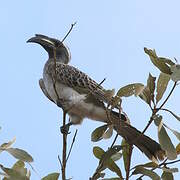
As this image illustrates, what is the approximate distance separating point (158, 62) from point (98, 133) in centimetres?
74

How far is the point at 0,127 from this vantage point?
2852 millimetres

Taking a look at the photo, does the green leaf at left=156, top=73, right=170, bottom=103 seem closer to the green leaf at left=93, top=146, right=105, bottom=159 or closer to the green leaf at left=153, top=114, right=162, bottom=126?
the green leaf at left=153, top=114, right=162, bottom=126

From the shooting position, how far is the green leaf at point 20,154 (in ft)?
9.36

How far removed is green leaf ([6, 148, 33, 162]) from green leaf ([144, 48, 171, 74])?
2.92ft

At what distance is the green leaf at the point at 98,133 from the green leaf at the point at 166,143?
0.60m

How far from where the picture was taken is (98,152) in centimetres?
320

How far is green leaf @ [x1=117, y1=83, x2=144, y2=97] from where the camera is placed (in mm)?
2967

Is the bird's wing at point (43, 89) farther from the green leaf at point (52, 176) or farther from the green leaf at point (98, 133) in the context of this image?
the green leaf at point (52, 176)

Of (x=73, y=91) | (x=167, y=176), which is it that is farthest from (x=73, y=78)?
(x=167, y=176)

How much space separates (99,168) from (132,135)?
38.2 inches

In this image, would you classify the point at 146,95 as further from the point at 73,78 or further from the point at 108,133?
the point at 73,78

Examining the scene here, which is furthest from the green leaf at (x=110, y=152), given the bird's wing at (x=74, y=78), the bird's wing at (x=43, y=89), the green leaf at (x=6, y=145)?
the bird's wing at (x=43, y=89)

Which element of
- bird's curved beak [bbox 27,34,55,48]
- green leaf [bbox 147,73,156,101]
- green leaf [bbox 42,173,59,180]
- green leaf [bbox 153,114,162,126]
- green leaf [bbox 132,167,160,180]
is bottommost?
green leaf [bbox 42,173,59,180]

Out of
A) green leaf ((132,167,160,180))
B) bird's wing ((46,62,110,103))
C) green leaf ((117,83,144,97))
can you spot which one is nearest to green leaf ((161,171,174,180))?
green leaf ((132,167,160,180))
